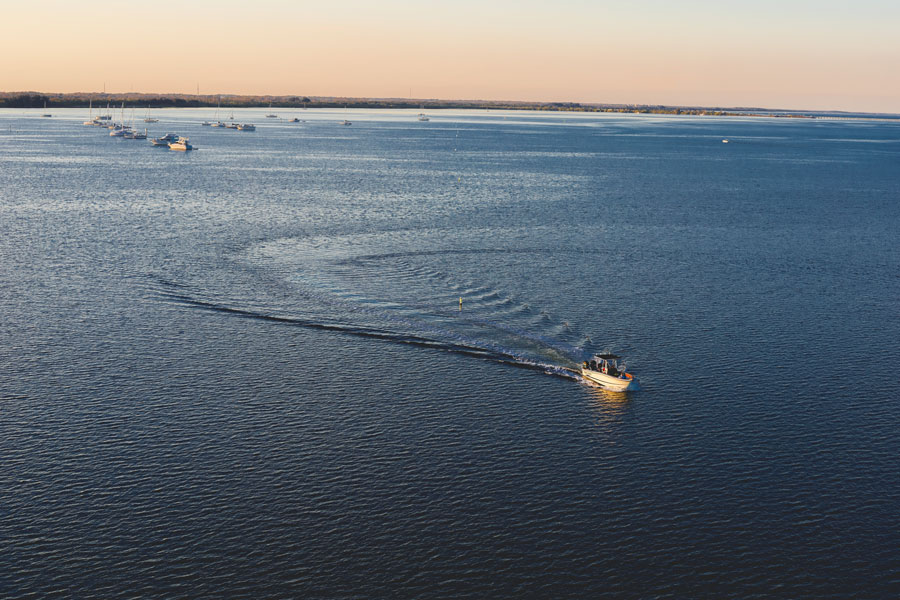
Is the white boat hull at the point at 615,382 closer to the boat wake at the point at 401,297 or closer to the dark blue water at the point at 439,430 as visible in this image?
the dark blue water at the point at 439,430

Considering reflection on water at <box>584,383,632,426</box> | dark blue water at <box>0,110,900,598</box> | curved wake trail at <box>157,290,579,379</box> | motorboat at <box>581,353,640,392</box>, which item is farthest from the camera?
curved wake trail at <box>157,290,579,379</box>

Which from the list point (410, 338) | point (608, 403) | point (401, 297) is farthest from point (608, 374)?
point (401, 297)

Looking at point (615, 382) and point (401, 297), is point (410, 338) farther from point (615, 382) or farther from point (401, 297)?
point (615, 382)

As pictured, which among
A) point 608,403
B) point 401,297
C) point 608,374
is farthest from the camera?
point 401,297

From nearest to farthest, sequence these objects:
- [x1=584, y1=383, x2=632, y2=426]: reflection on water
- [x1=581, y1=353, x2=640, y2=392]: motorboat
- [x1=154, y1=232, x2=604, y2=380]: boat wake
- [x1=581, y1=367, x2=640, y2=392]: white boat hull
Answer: [x1=584, y1=383, x2=632, y2=426]: reflection on water, [x1=581, y1=367, x2=640, y2=392]: white boat hull, [x1=581, y1=353, x2=640, y2=392]: motorboat, [x1=154, y1=232, x2=604, y2=380]: boat wake

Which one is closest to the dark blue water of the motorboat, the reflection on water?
the reflection on water

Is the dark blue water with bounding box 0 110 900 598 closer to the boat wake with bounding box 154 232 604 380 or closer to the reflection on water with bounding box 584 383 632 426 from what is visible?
the reflection on water with bounding box 584 383 632 426

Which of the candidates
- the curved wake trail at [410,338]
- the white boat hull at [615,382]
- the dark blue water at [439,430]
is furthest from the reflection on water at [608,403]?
the curved wake trail at [410,338]

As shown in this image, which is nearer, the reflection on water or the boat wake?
the reflection on water

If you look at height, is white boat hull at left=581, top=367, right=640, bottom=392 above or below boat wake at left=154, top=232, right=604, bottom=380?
below

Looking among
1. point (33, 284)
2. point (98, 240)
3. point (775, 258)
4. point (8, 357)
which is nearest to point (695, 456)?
point (8, 357)
